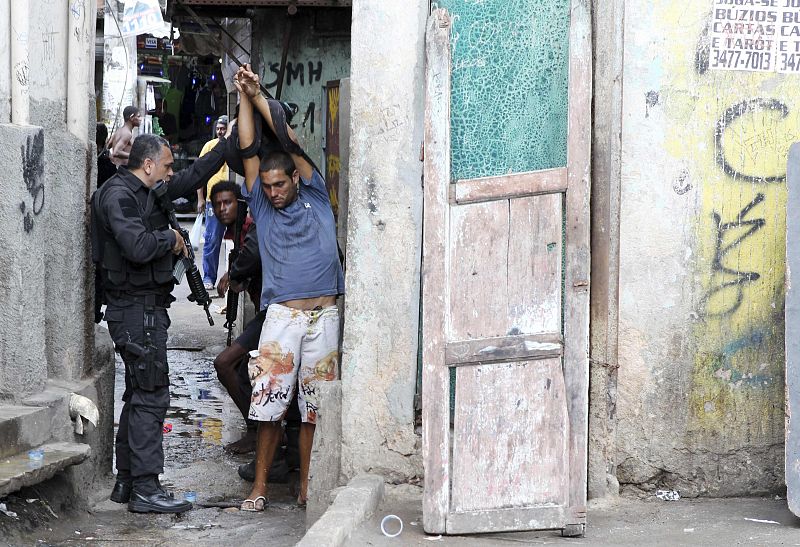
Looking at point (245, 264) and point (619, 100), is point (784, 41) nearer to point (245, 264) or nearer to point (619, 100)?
point (619, 100)

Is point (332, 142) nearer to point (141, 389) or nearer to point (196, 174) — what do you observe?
point (196, 174)

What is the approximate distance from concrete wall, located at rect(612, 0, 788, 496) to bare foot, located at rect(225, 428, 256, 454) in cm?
271

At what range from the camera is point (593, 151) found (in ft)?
14.9

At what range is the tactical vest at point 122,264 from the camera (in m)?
5.38

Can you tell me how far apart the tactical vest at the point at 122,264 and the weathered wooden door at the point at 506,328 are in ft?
5.97

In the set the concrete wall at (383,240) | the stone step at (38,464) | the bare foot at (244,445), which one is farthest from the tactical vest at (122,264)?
the bare foot at (244,445)

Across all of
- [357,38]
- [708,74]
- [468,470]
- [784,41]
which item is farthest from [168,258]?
[784,41]

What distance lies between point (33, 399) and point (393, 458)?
1.78 metres

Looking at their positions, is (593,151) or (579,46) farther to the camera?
(593,151)

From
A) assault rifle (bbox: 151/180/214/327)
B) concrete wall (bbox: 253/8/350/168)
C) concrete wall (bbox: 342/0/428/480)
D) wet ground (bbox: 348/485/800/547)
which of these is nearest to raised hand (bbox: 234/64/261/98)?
concrete wall (bbox: 342/0/428/480)

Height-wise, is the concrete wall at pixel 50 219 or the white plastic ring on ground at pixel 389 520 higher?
the concrete wall at pixel 50 219

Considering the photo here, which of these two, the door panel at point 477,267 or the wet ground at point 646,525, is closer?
the wet ground at point 646,525

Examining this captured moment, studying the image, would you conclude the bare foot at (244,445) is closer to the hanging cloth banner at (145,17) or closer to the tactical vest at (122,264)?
the tactical vest at (122,264)

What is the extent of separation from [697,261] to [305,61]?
5.59 m
